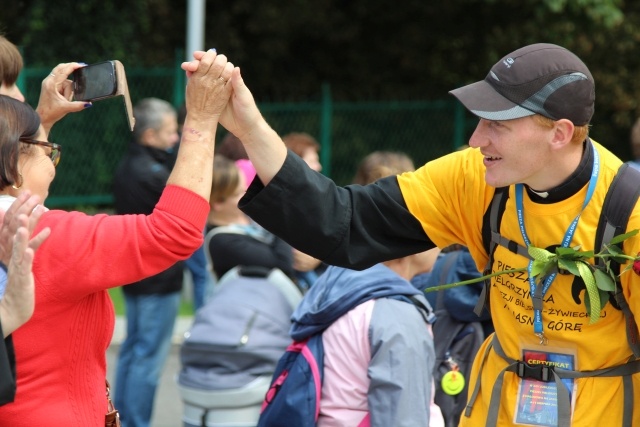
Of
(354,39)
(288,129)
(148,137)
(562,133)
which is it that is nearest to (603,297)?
(562,133)

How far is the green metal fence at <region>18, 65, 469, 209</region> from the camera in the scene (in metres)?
11.9

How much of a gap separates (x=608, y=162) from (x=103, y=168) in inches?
388

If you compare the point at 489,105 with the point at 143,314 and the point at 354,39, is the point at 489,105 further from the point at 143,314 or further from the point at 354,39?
the point at 354,39

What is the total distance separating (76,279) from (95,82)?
763mm

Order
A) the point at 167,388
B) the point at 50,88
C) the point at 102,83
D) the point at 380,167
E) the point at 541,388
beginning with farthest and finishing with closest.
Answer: the point at 167,388, the point at 380,167, the point at 50,88, the point at 102,83, the point at 541,388

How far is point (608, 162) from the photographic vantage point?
283 cm

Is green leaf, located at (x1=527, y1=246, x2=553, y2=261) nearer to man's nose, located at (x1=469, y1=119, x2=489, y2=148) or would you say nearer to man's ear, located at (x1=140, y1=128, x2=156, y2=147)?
man's nose, located at (x1=469, y1=119, x2=489, y2=148)

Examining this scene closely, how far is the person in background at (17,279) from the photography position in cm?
236

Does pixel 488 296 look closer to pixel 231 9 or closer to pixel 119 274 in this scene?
→ pixel 119 274

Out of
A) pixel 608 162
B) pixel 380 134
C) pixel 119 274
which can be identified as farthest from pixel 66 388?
pixel 380 134

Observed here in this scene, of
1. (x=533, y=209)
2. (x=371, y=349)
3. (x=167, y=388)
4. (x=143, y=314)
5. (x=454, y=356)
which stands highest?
(x=533, y=209)

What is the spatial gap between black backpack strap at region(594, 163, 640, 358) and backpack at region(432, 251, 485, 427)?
4.87 ft

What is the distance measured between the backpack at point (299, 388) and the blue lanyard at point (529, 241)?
88 cm

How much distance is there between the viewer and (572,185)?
2787mm
